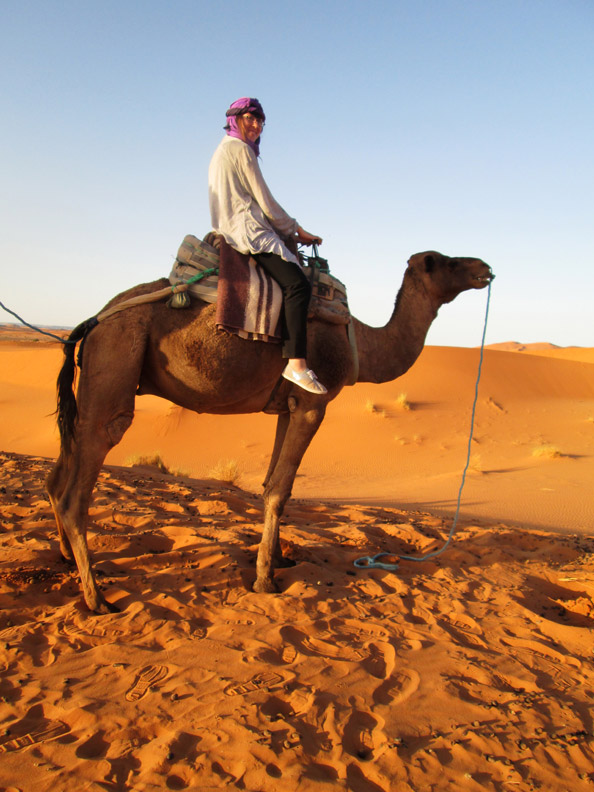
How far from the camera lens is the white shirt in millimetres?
4293

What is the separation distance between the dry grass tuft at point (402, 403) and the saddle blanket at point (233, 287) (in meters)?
17.0

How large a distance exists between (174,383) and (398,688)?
8.50ft

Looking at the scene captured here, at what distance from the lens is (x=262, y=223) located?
4367mm

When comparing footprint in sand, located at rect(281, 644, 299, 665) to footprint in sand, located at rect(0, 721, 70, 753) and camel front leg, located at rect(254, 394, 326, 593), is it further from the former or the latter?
footprint in sand, located at rect(0, 721, 70, 753)

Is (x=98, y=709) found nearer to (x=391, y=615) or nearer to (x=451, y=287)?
(x=391, y=615)

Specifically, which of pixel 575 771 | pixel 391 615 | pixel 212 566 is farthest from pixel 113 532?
pixel 575 771

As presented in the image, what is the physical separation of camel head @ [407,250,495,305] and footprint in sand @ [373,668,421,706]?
→ 135 inches

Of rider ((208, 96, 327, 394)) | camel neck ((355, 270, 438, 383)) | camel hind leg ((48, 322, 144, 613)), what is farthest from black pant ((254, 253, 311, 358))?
camel hind leg ((48, 322, 144, 613))

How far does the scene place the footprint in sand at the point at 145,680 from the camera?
2.98 meters

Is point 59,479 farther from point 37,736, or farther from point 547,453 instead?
point 547,453

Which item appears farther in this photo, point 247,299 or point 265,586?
point 265,586

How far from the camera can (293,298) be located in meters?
4.31

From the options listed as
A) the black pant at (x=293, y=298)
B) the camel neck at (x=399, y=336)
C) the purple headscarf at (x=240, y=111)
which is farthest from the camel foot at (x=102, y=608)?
the purple headscarf at (x=240, y=111)

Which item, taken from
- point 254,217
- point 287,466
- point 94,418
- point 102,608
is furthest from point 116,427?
point 254,217
